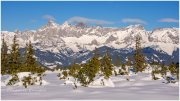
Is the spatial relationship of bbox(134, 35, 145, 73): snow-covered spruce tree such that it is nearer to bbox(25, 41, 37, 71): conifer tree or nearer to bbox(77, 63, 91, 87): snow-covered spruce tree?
bbox(25, 41, 37, 71): conifer tree

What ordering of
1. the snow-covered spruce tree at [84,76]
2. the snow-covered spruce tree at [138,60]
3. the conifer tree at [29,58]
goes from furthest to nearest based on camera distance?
1. the snow-covered spruce tree at [138,60]
2. the conifer tree at [29,58]
3. the snow-covered spruce tree at [84,76]

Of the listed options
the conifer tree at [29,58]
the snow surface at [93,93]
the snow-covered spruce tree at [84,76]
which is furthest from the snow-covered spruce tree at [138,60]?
the snow surface at [93,93]

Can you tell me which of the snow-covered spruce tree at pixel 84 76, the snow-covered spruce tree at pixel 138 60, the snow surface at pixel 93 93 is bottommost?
the snow surface at pixel 93 93

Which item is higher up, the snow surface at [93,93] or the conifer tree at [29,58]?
the conifer tree at [29,58]

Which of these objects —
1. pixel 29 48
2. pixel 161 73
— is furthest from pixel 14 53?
pixel 161 73

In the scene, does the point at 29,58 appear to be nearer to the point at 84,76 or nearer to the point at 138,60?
the point at 138,60

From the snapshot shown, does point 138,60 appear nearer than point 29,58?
No

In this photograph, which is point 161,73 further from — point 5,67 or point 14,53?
point 5,67

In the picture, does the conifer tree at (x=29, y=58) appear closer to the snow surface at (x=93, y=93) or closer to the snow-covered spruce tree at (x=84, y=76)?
the snow-covered spruce tree at (x=84, y=76)

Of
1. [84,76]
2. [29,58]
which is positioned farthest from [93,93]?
[29,58]

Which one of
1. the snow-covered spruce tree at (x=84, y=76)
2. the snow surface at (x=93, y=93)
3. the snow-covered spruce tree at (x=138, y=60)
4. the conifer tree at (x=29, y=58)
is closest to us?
the snow surface at (x=93, y=93)

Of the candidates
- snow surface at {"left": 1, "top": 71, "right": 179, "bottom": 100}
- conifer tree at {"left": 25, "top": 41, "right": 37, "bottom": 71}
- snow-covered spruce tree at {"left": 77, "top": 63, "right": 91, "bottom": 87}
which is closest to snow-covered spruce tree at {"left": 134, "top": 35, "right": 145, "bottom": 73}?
conifer tree at {"left": 25, "top": 41, "right": 37, "bottom": 71}

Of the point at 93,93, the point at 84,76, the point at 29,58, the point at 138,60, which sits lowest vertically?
the point at 93,93

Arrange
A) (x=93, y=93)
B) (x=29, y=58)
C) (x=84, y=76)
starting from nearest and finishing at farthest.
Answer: (x=93, y=93), (x=84, y=76), (x=29, y=58)
